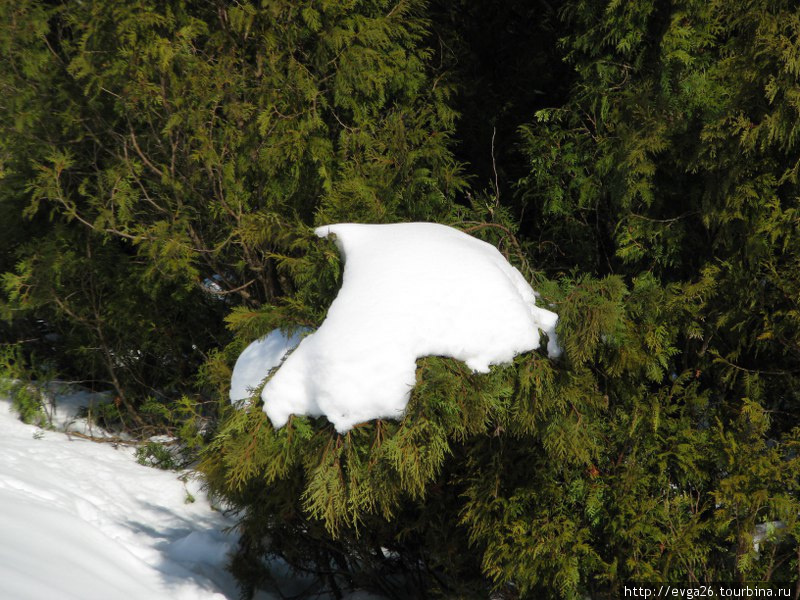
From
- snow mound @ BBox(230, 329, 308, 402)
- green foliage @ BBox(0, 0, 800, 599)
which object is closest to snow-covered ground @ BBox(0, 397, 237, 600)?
green foliage @ BBox(0, 0, 800, 599)

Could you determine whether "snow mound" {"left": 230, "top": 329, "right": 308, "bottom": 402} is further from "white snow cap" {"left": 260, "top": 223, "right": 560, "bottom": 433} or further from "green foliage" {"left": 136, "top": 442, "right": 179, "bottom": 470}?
"green foliage" {"left": 136, "top": 442, "right": 179, "bottom": 470}

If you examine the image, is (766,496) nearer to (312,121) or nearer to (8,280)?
(312,121)

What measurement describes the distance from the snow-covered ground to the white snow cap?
1.15 meters

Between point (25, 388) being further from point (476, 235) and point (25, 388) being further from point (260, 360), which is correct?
point (476, 235)

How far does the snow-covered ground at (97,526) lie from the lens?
294cm

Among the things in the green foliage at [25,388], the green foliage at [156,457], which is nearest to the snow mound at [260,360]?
Answer: the green foliage at [156,457]

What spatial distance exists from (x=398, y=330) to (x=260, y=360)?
862mm

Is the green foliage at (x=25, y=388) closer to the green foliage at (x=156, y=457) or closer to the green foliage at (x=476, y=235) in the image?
the green foliage at (x=476, y=235)

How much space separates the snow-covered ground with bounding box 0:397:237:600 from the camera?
2.94 meters

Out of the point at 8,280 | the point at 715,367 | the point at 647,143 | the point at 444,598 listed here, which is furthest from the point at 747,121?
the point at 8,280

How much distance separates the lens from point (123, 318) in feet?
18.4

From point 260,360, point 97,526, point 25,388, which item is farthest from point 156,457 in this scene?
point 260,360

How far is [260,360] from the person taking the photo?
3.21 metres

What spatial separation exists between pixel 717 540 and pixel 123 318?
444 cm
